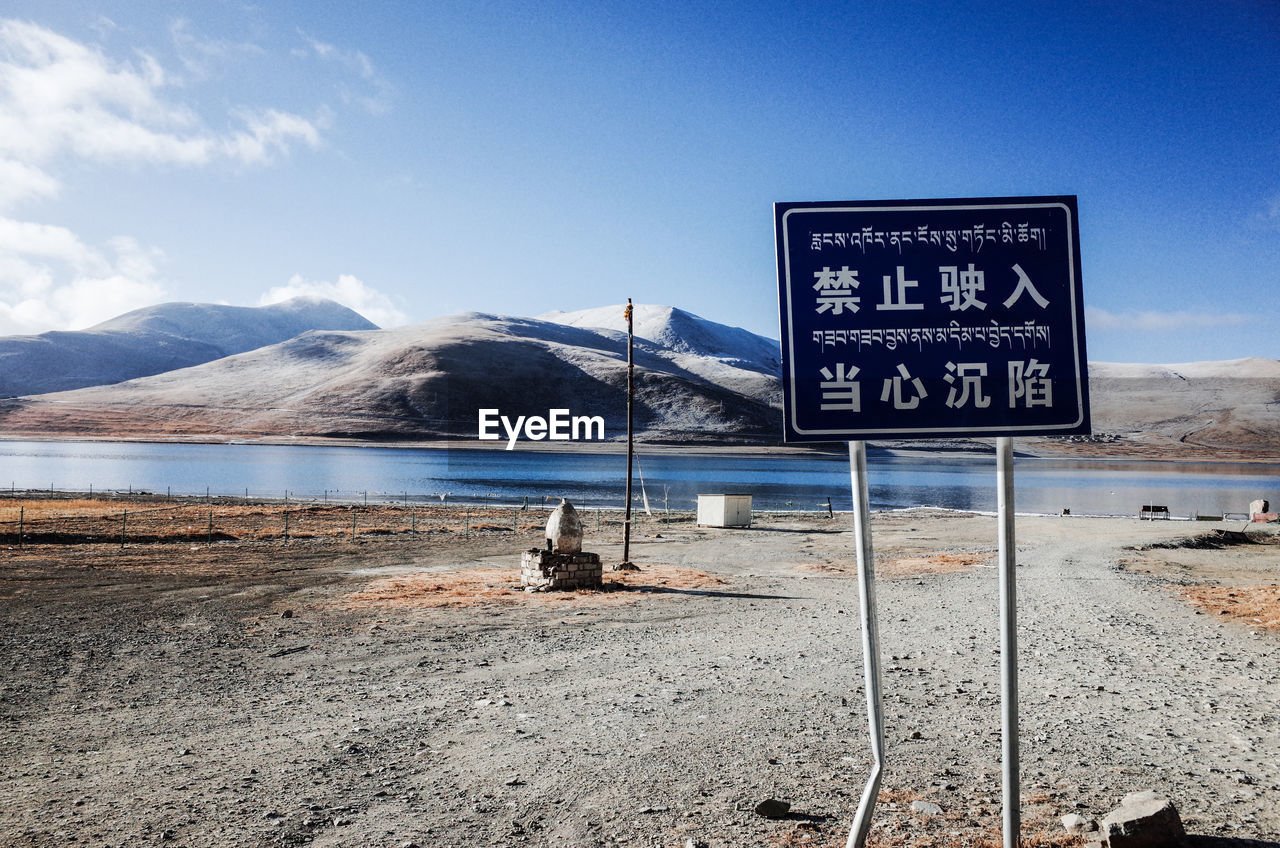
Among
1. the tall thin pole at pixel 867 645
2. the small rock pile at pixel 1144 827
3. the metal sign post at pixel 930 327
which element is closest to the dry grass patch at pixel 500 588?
the small rock pile at pixel 1144 827

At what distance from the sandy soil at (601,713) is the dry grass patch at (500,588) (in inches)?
9.6

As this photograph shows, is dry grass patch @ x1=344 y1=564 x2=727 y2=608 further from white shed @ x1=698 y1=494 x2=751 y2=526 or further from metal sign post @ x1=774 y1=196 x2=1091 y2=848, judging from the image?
white shed @ x1=698 y1=494 x2=751 y2=526

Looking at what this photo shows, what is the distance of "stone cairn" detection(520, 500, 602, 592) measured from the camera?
18125 millimetres

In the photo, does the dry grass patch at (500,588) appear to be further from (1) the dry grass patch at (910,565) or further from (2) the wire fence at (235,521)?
(2) the wire fence at (235,521)

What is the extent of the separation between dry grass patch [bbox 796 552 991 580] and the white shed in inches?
505

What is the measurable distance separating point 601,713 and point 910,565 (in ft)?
60.2

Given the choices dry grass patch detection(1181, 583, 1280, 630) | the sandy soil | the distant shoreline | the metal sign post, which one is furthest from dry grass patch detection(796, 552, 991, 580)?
the distant shoreline

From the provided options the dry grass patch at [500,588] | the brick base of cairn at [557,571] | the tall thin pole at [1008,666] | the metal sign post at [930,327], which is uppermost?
the metal sign post at [930,327]

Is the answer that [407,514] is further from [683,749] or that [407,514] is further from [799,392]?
[799,392]

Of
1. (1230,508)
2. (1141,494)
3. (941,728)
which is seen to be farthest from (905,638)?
(1141,494)

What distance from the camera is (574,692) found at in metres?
8.84

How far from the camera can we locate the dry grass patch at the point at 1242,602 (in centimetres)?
1346

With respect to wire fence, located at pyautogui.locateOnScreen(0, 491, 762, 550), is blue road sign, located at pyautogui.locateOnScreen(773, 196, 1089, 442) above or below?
above

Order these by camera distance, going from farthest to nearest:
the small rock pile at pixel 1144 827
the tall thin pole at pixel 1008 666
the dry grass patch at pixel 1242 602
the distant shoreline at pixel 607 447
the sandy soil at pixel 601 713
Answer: the distant shoreline at pixel 607 447, the dry grass patch at pixel 1242 602, the sandy soil at pixel 601 713, the small rock pile at pixel 1144 827, the tall thin pole at pixel 1008 666
